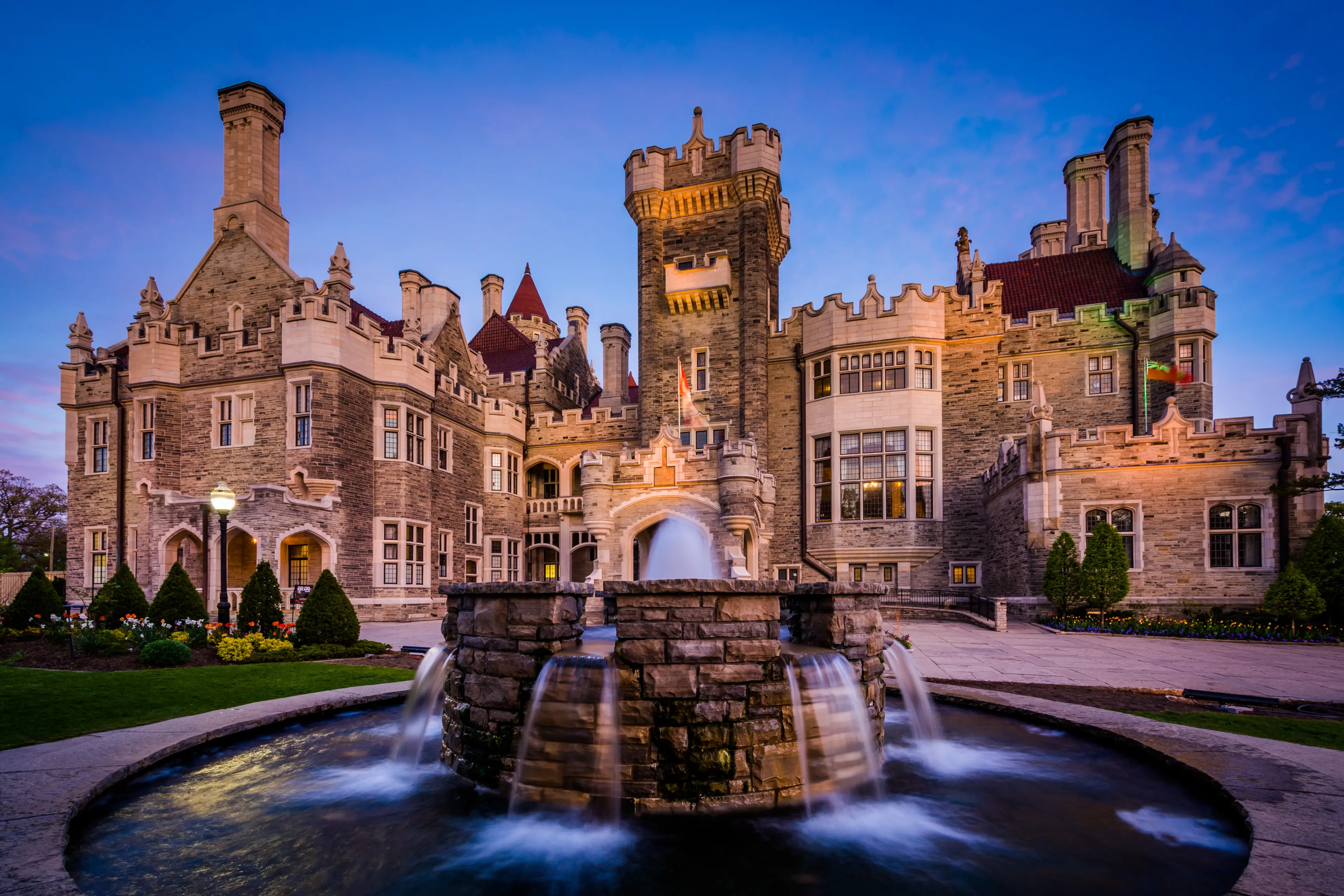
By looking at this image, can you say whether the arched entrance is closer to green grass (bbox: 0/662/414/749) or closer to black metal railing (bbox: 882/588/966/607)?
green grass (bbox: 0/662/414/749)

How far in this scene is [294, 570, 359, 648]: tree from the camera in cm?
1511

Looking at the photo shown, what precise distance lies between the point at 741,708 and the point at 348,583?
70.9 ft

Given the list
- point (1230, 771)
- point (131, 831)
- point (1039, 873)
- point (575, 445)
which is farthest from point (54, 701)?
point (575, 445)

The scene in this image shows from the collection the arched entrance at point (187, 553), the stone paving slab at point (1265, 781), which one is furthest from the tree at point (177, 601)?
the stone paving slab at point (1265, 781)

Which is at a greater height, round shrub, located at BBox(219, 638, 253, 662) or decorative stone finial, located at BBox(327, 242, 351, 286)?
decorative stone finial, located at BBox(327, 242, 351, 286)

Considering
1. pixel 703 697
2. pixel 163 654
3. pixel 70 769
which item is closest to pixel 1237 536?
pixel 703 697

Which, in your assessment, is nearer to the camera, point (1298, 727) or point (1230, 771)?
point (1230, 771)

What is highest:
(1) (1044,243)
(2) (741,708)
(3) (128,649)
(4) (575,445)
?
(1) (1044,243)

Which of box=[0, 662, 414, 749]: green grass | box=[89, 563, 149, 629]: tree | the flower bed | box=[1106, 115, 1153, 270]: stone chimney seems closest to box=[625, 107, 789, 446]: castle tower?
the flower bed

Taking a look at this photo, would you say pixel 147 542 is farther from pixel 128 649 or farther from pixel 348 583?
pixel 128 649

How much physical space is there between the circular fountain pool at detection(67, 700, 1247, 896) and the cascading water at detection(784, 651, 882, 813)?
0.21 m

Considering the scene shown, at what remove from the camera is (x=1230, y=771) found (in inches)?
228

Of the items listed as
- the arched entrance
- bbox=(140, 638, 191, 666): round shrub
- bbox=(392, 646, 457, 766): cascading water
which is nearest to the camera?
bbox=(392, 646, 457, 766): cascading water

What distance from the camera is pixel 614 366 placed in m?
35.8
